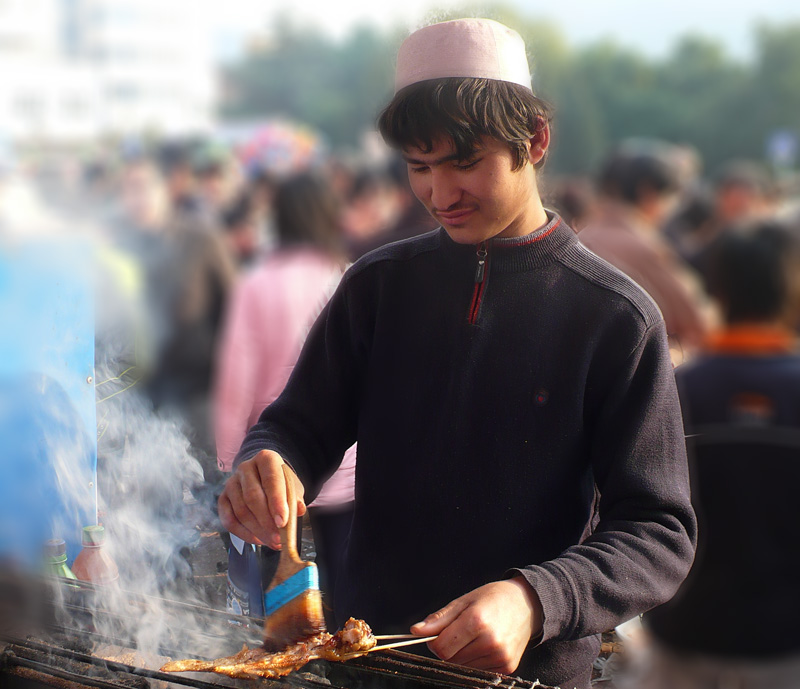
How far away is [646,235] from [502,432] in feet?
8.05

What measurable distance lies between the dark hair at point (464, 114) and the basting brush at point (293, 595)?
0.68 meters

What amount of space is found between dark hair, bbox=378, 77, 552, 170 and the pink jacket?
69cm

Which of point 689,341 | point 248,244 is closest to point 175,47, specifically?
point 248,244

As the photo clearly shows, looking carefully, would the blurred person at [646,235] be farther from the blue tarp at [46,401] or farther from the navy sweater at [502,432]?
the blue tarp at [46,401]

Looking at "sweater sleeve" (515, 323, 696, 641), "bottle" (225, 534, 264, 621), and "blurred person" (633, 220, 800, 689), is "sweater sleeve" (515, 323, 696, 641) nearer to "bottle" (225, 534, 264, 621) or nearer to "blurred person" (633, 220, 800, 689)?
"blurred person" (633, 220, 800, 689)

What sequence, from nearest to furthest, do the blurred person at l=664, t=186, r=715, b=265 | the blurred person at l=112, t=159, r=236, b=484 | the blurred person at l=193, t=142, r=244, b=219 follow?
1. the blurred person at l=112, t=159, r=236, b=484
2. the blurred person at l=664, t=186, r=715, b=265
3. the blurred person at l=193, t=142, r=244, b=219

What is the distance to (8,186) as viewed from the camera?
2.54 metres

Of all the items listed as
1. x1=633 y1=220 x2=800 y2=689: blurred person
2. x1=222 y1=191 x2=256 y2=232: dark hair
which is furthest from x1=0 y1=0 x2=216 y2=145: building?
x1=633 y1=220 x2=800 y2=689: blurred person

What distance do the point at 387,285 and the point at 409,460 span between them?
35 cm

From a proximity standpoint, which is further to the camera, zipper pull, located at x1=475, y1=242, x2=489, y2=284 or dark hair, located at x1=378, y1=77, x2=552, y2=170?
zipper pull, located at x1=475, y1=242, x2=489, y2=284

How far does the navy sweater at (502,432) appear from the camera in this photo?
148cm

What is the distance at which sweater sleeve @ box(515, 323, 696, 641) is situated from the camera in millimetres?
1432

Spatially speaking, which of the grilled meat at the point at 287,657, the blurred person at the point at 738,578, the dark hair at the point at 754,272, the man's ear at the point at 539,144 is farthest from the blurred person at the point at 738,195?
the grilled meat at the point at 287,657

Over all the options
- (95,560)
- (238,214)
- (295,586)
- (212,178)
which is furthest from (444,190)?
(212,178)
